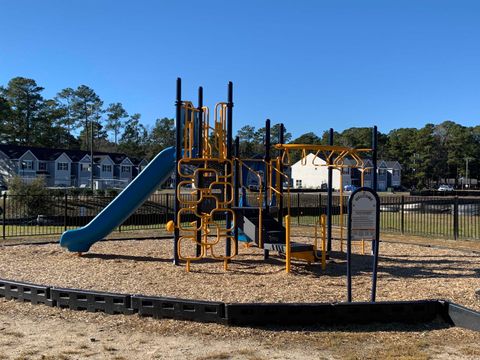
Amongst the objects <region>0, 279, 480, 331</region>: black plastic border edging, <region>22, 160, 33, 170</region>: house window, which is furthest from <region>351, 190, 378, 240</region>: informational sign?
<region>22, 160, 33, 170</region>: house window

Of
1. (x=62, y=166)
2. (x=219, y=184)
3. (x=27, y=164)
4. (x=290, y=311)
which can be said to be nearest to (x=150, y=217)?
(x=219, y=184)

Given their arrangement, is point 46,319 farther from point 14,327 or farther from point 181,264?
point 181,264

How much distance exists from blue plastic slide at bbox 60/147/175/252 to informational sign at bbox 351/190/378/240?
5250mm

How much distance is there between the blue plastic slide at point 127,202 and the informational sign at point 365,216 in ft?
17.2

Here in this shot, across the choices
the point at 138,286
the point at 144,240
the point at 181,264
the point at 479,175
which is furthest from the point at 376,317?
the point at 479,175

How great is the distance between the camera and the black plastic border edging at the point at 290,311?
5977 mm

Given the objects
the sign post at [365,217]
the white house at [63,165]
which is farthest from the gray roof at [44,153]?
the sign post at [365,217]

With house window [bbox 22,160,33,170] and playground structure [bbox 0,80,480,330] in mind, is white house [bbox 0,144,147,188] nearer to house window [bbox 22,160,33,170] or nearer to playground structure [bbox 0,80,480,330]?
house window [bbox 22,160,33,170]

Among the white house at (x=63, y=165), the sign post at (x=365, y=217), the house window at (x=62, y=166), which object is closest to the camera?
the sign post at (x=365, y=217)

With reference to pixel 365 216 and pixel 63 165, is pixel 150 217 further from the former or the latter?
pixel 63 165

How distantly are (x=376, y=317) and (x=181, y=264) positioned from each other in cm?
518

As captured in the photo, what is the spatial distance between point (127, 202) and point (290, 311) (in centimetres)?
604

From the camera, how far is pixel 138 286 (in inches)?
324

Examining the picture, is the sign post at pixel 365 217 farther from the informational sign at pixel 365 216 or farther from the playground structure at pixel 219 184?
the playground structure at pixel 219 184
